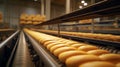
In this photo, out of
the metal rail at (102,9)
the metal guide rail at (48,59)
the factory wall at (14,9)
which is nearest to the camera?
the metal rail at (102,9)

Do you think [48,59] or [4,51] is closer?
[48,59]

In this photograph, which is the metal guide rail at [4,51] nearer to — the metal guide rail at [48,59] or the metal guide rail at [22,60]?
the metal guide rail at [22,60]

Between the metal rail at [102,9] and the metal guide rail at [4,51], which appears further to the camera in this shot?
the metal guide rail at [4,51]

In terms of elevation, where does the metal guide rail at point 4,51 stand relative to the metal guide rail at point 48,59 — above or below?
below

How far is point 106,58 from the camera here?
0.73 m

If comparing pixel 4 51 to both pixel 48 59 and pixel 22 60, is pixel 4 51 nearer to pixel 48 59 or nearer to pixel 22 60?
pixel 22 60

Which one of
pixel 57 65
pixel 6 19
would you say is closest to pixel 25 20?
pixel 6 19

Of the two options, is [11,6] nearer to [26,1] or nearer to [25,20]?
[26,1]

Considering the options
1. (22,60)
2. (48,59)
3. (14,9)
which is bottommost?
(22,60)

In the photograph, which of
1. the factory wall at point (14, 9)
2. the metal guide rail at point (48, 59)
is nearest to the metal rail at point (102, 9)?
the metal guide rail at point (48, 59)

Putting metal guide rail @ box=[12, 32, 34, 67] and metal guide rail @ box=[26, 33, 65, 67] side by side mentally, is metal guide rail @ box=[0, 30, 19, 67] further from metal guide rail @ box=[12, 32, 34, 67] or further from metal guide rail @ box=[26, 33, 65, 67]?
metal guide rail @ box=[26, 33, 65, 67]

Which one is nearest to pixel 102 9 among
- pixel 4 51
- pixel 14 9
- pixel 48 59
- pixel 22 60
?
pixel 48 59

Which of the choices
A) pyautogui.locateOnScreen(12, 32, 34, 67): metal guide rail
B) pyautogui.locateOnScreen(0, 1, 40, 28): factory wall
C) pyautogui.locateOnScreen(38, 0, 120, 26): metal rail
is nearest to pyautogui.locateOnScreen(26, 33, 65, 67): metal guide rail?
pyautogui.locateOnScreen(38, 0, 120, 26): metal rail

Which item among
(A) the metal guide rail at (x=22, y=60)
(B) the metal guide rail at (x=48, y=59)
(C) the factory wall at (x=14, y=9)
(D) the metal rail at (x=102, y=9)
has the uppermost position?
(C) the factory wall at (x=14, y=9)
